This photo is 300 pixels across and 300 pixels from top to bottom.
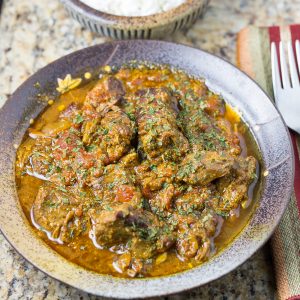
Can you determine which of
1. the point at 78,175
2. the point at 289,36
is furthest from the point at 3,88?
the point at 289,36

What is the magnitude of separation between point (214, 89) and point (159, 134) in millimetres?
891

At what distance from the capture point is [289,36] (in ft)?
16.8

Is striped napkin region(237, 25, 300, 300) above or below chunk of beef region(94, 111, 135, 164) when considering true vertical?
below

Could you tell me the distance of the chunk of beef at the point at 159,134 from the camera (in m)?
3.67

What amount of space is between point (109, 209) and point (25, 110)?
1.22 meters

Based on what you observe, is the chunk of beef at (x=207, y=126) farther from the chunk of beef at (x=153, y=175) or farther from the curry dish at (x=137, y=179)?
the chunk of beef at (x=153, y=175)

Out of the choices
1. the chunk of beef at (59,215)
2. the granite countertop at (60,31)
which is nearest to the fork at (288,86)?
the granite countertop at (60,31)

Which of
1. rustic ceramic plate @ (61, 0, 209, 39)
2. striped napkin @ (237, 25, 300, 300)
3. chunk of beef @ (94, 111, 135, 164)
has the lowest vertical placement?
striped napkin @ (237, 25, 300, 300)

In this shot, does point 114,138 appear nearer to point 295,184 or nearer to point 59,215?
point 59,215

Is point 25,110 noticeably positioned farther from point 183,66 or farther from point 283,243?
point 283,243

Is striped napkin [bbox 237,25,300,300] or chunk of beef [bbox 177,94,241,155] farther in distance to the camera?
chunk of beef [bbox 177,94,241,155]

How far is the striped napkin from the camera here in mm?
3713

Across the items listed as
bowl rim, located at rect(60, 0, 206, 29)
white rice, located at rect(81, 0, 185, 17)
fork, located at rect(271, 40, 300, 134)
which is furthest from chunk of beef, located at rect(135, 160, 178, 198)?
white rice, located at rect(81, 0, 185, 17)

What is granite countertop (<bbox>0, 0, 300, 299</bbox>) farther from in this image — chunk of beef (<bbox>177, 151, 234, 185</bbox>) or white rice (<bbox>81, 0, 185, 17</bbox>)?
chunk of beef (<bbox>177, 151, 234, 185</bbox>)
